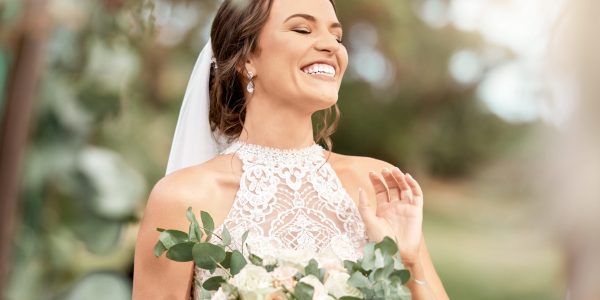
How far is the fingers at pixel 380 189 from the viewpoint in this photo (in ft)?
5.15

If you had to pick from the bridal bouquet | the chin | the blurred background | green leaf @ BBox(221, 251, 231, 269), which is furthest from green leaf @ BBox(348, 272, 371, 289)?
the blurred background

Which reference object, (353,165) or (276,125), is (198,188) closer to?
(276,125)

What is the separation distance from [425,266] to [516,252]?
346cm

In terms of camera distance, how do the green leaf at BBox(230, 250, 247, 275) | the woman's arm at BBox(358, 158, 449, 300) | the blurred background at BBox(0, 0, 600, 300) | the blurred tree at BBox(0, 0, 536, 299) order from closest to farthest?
the green leaf at BBox(230, 250, 247, 275)
the woman's arm at BBox(358, 158, 449, 300)
the blurred tree at BBox(0, 0, 536, 299)
the blurred background at BBox(0, 0, 600, 300)

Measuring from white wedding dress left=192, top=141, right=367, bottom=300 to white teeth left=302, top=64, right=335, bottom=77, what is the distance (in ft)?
0.56

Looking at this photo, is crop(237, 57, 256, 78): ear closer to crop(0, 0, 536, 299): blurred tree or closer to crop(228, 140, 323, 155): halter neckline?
crop(228, 140, 323, 155): halter neckline

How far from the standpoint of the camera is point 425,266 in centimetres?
160

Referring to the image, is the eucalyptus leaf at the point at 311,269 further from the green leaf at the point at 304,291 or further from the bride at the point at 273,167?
the bride at the point at 273,167

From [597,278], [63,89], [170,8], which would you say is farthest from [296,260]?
[597,278]

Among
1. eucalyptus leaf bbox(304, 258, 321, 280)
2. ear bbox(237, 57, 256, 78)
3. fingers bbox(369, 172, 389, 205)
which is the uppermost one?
ear bbox(237, 57, 256, 78)

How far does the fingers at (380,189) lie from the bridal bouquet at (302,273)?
0.27 meters

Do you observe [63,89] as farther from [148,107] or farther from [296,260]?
[148,107]

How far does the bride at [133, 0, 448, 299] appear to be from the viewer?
151 centimetres

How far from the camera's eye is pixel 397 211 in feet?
5.02
